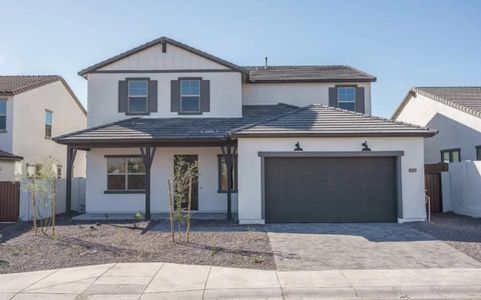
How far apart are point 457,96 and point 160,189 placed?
Result: 15.2m

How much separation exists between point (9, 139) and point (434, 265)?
18799mm

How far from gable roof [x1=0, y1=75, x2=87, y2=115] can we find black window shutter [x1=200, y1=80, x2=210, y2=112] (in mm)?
9009

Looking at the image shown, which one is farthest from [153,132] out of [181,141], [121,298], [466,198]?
[466,198]

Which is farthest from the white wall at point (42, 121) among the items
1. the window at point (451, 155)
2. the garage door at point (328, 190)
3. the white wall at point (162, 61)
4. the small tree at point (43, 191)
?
the window at point (451, 155)

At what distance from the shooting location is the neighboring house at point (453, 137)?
630 inches

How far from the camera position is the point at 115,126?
56.2 feet

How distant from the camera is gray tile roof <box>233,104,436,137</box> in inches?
558

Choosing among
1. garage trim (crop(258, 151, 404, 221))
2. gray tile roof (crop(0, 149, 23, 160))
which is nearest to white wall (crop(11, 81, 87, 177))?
gray tile roof (crop(0, 149, 23, 160))

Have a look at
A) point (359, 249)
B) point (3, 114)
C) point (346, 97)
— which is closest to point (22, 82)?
point (3, 114)

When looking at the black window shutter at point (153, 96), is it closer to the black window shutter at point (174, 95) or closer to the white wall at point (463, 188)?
the black window shutter at point (174, 95)

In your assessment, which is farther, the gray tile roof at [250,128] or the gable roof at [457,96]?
the gable roof at [457,96]

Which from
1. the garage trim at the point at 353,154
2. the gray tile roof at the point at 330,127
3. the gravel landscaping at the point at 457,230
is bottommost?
the gravel landscaping at the point at 457,230

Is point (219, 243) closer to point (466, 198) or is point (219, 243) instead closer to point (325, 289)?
point (325, 289)

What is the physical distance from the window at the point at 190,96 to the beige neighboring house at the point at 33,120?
18.8 feet
